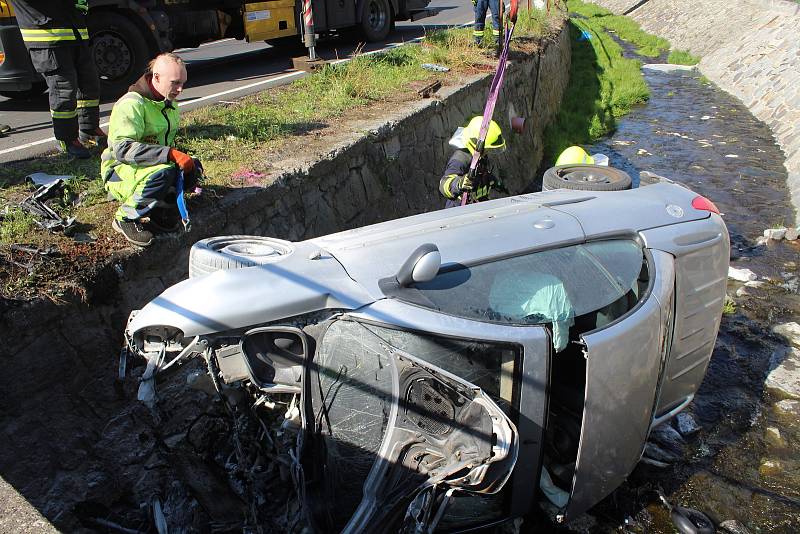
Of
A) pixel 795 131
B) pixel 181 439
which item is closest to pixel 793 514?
pixel 181 439

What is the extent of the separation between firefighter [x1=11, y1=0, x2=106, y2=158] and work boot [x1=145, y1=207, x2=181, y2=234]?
173 cm

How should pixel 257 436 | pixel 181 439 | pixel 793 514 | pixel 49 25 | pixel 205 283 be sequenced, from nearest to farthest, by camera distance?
pixel 205 283
pixel 257 436
pixel 181 439
pixel 793 514
pixel 49 25

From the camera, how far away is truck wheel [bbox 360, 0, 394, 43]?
1282cm

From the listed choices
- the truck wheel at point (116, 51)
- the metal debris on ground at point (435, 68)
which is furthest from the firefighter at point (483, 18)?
the truck wheel at point (116, 51)

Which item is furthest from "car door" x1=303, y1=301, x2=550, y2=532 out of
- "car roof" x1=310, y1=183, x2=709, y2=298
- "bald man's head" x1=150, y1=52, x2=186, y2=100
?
"bald man's head" x1=150, y1=52, x2=186, y2=100

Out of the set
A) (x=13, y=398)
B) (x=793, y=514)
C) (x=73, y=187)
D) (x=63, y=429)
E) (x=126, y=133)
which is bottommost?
(x=793, y=514)

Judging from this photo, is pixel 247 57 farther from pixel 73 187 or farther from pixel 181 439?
pixel 181 439

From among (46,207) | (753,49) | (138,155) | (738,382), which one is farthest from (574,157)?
(753,49)

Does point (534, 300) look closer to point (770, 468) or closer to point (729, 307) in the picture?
point (770, 468)

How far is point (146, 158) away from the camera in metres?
3.84

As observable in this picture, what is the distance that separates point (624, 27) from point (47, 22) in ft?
72.6

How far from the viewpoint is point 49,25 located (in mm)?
5125

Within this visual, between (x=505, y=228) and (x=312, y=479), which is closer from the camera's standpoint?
(x=312, y=479)

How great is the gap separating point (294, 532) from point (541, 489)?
3.85 ft
